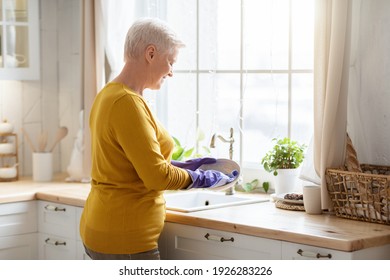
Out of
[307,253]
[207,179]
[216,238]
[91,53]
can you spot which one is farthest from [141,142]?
[91,53]

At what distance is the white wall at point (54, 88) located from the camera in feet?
15.3

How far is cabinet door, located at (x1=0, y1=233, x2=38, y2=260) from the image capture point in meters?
3.88

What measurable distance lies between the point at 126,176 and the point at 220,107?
132 cm

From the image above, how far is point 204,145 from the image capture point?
4.21m

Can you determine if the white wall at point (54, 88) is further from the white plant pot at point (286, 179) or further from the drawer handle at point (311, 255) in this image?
the drawer handle at point (311, 255)

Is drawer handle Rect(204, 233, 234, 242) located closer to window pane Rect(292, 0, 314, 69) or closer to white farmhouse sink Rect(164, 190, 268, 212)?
white farmhouse sink Rect(164, 190, 268, 212)

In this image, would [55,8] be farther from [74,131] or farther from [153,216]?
[153,216]

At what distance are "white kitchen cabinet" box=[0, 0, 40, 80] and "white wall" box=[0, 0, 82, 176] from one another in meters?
0.23

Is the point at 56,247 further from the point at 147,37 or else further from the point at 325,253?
the point at 325,253

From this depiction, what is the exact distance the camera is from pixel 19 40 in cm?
441

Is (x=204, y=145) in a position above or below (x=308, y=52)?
below

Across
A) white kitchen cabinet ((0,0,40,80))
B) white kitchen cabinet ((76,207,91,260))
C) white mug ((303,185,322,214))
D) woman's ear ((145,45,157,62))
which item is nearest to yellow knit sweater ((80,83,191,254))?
woman's ear ((145,45,157,62))
